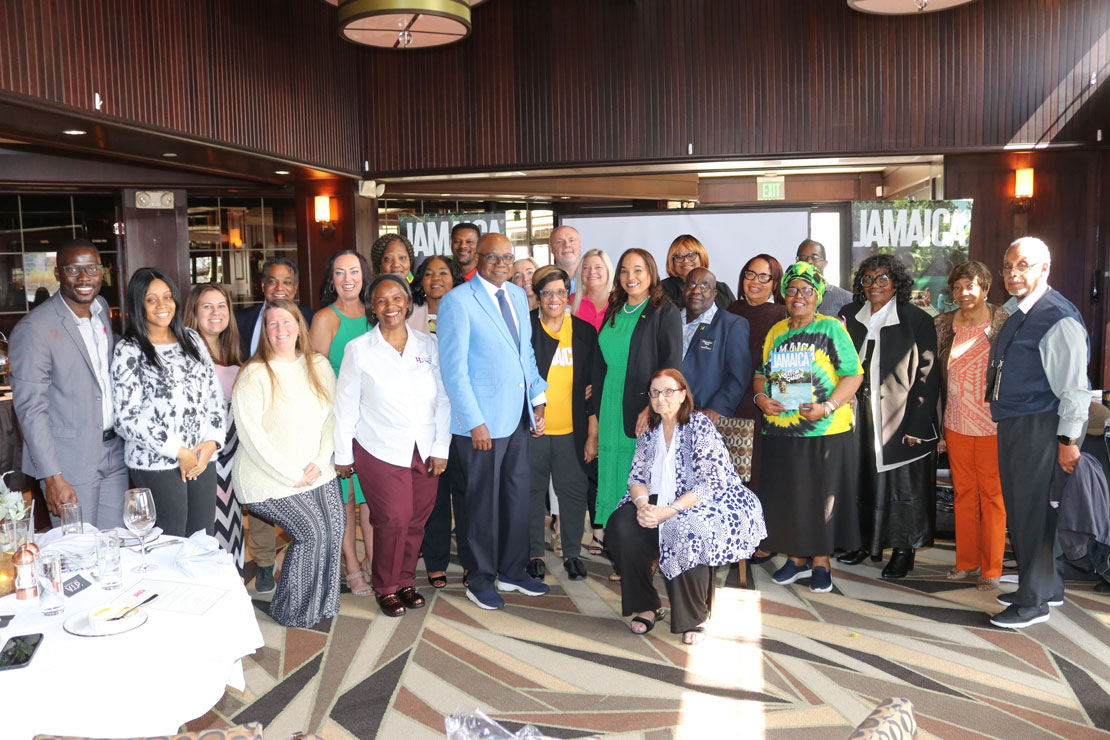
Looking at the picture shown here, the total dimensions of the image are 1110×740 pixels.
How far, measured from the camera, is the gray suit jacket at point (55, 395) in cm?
335

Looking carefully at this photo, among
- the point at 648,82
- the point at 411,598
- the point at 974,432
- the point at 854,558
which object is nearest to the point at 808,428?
the point at 974,432

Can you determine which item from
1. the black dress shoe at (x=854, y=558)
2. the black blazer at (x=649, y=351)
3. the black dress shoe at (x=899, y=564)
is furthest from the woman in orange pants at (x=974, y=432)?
the black blazer at (x=649, y=351)

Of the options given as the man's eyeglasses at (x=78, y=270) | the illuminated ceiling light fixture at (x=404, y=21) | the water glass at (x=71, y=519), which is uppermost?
the illuminated ceiling light fixture at (x=404, y=21)

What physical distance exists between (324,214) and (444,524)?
556 cm

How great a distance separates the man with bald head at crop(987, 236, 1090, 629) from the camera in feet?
12.3

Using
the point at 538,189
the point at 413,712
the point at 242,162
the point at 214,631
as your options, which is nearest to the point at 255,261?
the point at 242,162

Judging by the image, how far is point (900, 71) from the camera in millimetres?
7801

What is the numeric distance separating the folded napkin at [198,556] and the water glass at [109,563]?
0.16 metres

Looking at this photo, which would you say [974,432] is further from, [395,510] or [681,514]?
[395,510]

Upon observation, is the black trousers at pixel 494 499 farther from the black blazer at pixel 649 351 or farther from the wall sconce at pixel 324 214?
the wall sconce at pixel 324 214

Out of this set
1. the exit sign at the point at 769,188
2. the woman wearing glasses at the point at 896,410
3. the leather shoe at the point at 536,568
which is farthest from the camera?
the exit sign at the point at 769,188

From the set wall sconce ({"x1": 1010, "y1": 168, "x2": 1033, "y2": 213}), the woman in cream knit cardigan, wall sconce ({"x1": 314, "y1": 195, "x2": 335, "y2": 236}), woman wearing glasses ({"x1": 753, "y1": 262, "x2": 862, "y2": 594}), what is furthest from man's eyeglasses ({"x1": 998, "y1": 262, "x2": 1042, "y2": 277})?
wall sconce ({"x1": 314, "y1": 195, "x2": 335, "y2": 236})

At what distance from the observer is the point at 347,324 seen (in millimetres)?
4355

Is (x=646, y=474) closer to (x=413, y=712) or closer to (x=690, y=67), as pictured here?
(x=413, y=712)
